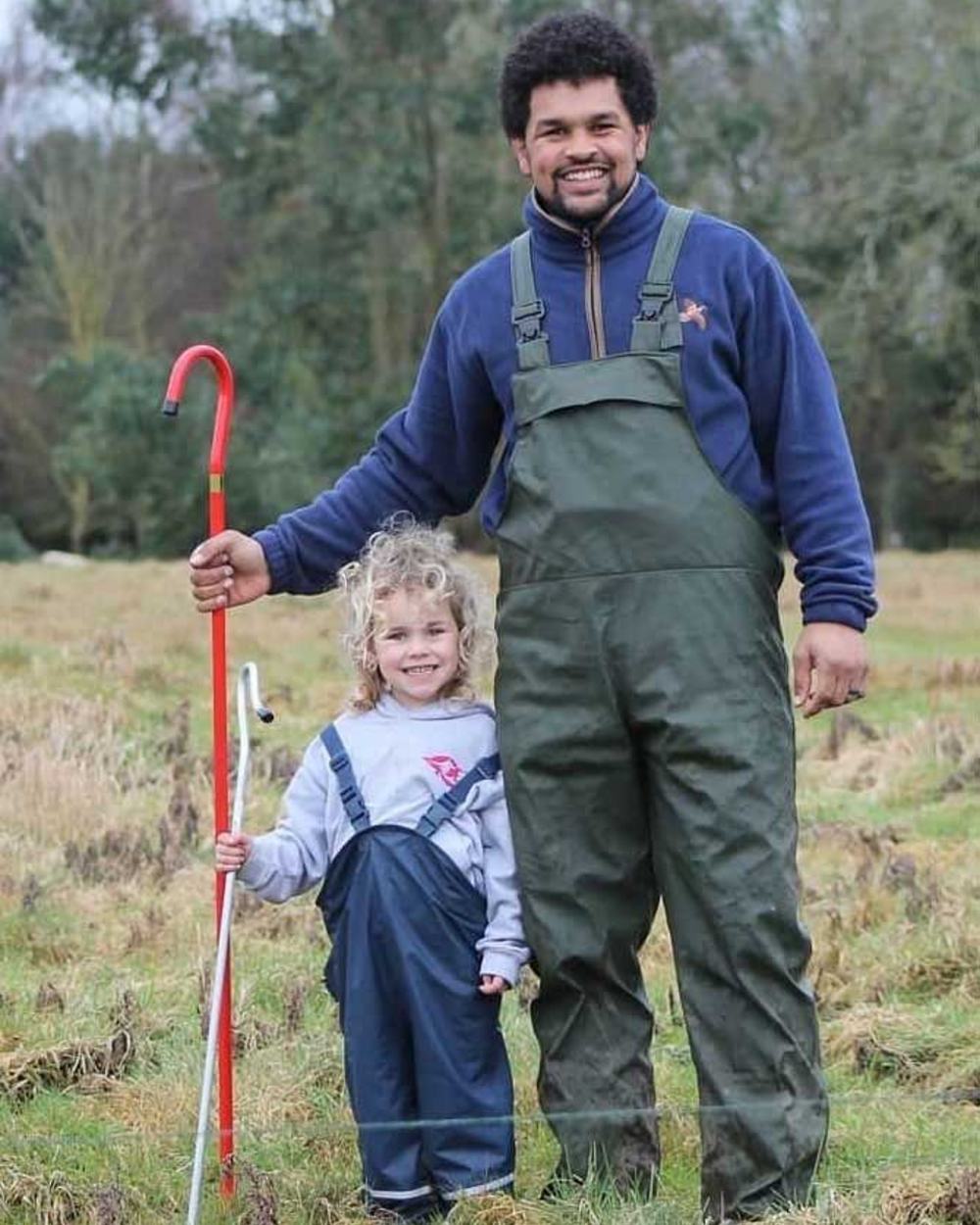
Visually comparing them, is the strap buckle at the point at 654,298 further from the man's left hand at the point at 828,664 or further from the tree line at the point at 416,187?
the tree line at the point at 416,187

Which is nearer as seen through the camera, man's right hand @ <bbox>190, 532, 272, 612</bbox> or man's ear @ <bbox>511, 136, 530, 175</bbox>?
man's ear @ <bbox>511, 136, 530, 175</bbox>

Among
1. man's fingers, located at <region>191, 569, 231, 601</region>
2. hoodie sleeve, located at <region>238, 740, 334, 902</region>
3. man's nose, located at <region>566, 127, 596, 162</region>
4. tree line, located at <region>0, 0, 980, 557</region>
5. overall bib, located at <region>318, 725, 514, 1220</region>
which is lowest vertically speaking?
overall bib, located at <region>318, 725, 514, 1220</region>

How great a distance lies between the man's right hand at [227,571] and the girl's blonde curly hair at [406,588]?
0.19 meters

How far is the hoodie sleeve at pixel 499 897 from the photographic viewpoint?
13.9 feet

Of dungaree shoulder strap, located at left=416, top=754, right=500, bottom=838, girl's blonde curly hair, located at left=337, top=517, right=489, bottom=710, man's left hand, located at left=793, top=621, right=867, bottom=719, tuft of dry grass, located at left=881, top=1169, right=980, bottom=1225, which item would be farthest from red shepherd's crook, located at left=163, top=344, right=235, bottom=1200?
tuft of dry grass, located at left=881, top=1169, right=980, bottom=1225

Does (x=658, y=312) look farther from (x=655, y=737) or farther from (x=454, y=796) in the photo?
(x=454, y=796)

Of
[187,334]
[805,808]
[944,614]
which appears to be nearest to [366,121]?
[187,334]

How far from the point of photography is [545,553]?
13.6 ft

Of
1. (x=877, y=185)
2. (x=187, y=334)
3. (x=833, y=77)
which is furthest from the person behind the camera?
(x=187, y=334)

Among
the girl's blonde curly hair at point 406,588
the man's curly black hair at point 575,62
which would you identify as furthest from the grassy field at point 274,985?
the man's curly black hair at point 575,62

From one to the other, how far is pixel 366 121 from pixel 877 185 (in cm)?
768

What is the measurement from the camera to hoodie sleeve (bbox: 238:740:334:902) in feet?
13.9

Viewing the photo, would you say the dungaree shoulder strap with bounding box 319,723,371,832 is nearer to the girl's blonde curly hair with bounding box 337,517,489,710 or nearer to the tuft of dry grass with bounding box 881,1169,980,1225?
the girl's blonde curly hair with bounding box 337,517,489,710

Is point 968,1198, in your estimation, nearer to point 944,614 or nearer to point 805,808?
point 805,808
